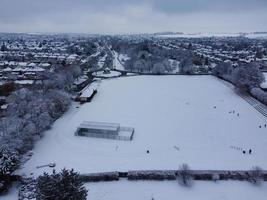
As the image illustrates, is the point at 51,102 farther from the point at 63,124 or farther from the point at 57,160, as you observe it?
the point at 57,160

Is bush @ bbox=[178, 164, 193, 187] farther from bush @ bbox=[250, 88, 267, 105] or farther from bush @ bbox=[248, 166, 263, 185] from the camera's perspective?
bush @ bbox=[250, 88, 267, 105]

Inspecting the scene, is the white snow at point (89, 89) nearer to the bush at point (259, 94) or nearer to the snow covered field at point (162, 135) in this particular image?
the snow covered field at point (162, 135)

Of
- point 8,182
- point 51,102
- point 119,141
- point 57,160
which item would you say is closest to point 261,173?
point 119,141

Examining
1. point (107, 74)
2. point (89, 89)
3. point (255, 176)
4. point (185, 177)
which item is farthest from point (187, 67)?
point (185, 177)

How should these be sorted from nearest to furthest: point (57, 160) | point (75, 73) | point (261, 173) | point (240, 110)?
point (261, 173) → point (57, 160) → point (240, 110) → point (75, 73)

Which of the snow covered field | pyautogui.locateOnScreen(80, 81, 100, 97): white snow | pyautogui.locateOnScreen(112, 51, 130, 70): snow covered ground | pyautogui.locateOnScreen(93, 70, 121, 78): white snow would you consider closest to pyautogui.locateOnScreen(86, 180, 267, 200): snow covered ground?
the snow covered field
